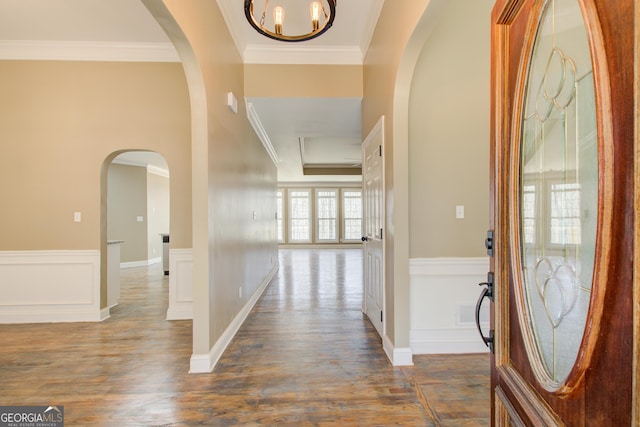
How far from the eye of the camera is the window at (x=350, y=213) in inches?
469

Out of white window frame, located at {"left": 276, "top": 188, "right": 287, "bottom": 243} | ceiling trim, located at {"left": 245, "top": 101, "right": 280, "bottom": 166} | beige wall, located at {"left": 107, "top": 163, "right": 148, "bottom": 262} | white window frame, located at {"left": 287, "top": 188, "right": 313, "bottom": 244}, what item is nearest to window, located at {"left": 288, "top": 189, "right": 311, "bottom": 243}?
white window frame, located at {"left": 287, "top": 188, "right": 313, "bottom": 244}

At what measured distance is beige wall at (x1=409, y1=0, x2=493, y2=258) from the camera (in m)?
2.60

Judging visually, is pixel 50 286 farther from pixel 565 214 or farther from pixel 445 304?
pixel 565 214

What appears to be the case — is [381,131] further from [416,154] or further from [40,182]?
[40,182]

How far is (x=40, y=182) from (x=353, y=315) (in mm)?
4034

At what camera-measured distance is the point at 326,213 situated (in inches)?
474

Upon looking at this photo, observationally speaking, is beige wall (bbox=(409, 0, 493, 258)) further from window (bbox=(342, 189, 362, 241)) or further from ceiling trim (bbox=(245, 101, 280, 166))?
window (bbox=(342, 189, 362, 241))

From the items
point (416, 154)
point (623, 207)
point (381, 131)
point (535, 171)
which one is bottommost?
point (623, 207)

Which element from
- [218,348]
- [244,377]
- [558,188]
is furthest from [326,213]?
[558,188]

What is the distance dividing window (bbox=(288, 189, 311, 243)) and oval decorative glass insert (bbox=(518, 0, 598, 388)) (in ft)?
36.9

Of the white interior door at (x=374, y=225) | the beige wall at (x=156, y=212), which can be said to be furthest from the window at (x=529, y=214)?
the beige wall at (x=156, y=212)

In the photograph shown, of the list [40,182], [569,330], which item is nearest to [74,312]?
[40,182]

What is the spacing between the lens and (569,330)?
69 cm

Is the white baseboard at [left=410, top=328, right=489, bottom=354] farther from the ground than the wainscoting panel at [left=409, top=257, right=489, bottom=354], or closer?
closer
